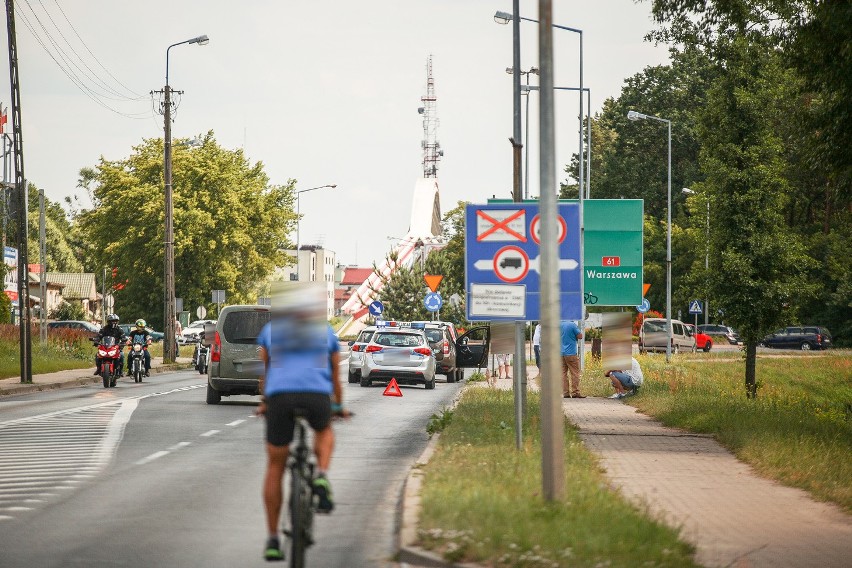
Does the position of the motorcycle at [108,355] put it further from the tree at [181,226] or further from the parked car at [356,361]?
the tree at [181,226]

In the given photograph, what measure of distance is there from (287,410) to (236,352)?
18.2 meters

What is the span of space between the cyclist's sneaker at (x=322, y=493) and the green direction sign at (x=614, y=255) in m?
23.9

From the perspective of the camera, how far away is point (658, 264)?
80.4 metres

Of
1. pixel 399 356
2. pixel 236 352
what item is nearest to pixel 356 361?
pixel 399 356

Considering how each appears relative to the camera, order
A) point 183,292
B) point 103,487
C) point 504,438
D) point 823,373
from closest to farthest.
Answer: point 103,487 → point 504,438 → point 823,373 → point 183,292

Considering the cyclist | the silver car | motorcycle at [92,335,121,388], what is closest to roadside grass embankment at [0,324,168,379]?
motorcycle at [92,335,121,388]

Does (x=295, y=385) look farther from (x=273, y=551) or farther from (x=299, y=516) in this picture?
(x=273, y=551)

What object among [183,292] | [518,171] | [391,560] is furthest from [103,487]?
[183,292]

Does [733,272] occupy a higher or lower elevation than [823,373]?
higher

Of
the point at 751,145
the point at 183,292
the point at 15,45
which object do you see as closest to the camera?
the point at 751,145

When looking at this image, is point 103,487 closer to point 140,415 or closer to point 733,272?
point 140,415

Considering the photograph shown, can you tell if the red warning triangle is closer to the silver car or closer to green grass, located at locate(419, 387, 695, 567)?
the silver car

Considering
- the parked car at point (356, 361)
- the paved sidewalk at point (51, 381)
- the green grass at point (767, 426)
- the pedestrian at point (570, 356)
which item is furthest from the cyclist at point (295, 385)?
the parked car at point (356, 361)

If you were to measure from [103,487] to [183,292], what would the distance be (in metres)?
68.1
